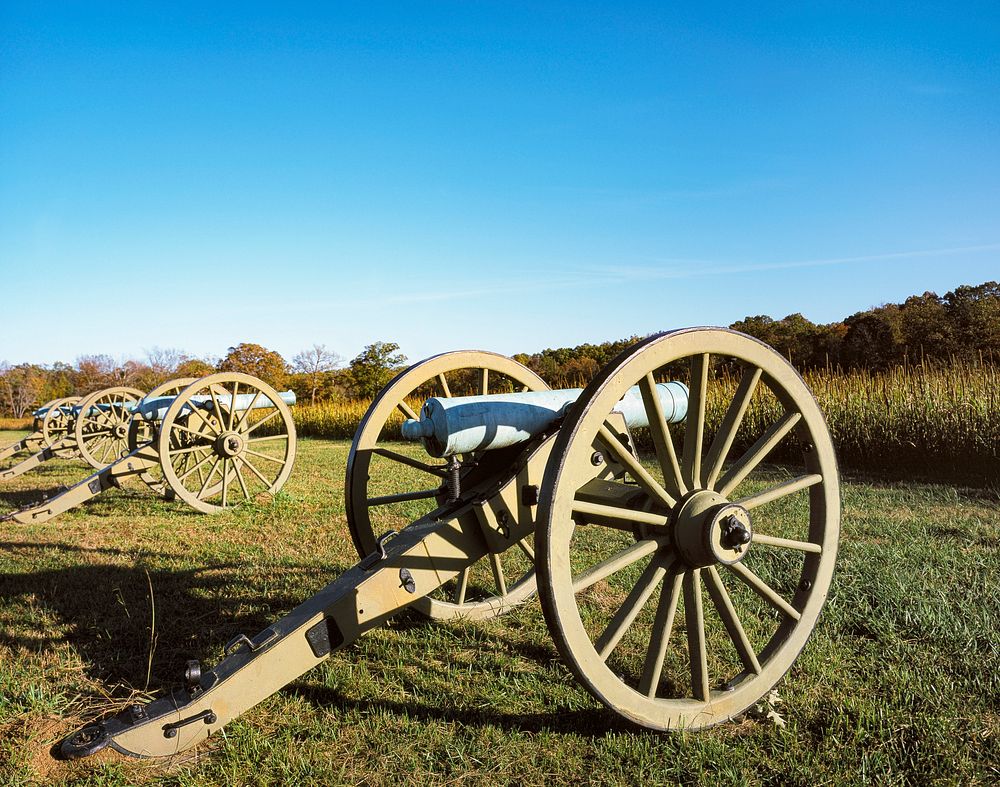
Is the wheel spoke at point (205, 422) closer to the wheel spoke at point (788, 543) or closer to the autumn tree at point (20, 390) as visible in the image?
the wheel spoke at point (788, 543)

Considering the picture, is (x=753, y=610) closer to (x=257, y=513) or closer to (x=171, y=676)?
(x=171, y=676)

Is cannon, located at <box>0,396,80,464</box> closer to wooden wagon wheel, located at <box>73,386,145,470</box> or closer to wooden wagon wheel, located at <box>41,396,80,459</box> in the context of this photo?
wooden wagon wheel, located at <box>41,396,80,459</box>

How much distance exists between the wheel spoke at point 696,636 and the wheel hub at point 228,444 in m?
6.30

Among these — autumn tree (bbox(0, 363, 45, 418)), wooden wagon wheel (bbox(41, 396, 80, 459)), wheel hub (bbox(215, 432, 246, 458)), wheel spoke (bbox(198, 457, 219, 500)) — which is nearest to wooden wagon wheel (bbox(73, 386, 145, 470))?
wooden wagon wheel (bbox(41, 396, 80, 459))

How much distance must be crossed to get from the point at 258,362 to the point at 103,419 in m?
13.2

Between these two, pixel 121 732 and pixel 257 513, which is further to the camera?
pixel 257 513

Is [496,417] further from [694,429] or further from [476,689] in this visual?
[476,689]

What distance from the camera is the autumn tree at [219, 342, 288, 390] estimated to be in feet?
83.2

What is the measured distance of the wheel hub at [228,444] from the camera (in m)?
7.61

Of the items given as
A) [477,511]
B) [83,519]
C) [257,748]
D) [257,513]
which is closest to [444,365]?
[477,511]

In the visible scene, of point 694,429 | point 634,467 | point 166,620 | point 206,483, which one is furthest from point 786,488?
point 206,483

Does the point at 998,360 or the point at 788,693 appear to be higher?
the point at 998,360

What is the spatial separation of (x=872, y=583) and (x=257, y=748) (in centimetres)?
346

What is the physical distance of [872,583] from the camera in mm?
3949
